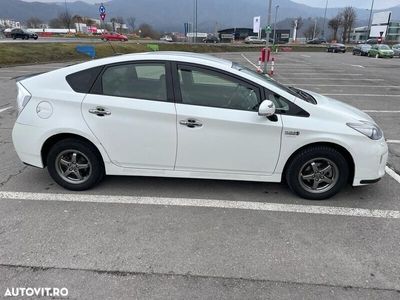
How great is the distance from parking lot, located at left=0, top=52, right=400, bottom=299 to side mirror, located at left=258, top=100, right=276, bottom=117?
1043 mm

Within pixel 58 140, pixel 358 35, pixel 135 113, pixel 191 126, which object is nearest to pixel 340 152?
pixel 191 126

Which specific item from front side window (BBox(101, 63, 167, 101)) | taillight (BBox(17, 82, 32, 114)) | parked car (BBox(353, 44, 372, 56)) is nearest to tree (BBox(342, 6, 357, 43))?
parked car (BBox(353, 44, 372, 56))

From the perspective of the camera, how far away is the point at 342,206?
3.91 m

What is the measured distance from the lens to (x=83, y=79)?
396 cm

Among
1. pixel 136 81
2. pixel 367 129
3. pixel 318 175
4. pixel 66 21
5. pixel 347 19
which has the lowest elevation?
pixel 318 175

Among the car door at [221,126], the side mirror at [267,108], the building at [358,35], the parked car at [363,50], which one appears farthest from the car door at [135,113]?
the building at [358,35]

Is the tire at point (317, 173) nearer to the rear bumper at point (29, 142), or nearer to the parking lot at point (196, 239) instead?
the parking lot at point (196, 239)

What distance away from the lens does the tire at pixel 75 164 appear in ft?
13.1

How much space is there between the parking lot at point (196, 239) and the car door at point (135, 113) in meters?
0.52

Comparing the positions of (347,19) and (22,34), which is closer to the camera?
(22,34)

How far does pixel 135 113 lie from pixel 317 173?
7.05 feet

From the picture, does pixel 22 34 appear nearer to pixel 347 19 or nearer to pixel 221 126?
pixel 221 126

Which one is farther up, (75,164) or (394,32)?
(394,32)

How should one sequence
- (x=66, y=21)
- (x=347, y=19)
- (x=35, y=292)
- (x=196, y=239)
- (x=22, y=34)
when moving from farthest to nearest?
(x=66, y=21)
(x=347, y=19)
(x=22, y=34)
(x=196, y=239)
(x=35, y=292)
